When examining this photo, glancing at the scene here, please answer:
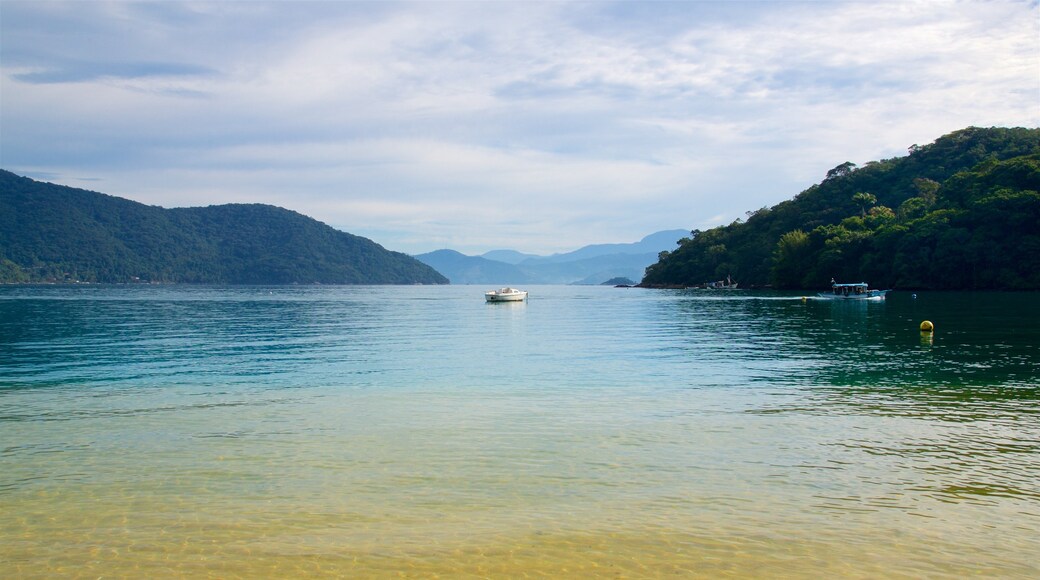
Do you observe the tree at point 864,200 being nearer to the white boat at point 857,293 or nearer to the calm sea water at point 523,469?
the white boat at point 857,293

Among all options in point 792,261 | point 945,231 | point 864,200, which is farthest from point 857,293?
point 864,200

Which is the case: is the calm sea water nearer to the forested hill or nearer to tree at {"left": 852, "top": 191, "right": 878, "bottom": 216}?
the forested hill

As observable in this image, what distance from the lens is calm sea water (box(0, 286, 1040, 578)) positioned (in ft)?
36.4

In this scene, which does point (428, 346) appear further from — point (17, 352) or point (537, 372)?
point (17, 352)

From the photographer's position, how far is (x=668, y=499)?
13742 millimetres

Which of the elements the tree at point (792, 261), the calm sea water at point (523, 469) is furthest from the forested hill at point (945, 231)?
the calm sea water at point (523, 469)

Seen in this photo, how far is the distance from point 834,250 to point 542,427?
15520 cm

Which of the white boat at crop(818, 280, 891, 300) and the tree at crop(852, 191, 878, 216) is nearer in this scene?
the white boat at crop(818, 280, 891, 300)

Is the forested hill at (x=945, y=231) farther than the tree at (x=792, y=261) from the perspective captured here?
No

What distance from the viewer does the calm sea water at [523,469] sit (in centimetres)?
1110

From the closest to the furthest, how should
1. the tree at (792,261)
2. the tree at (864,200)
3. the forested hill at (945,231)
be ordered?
the forested hill at (945,231) < the tree at (792,261) < the tree at (864,200)

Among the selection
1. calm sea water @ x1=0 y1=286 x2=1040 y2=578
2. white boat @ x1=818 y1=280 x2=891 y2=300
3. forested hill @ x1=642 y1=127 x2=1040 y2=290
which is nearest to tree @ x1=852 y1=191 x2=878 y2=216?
forested hill @ x1=642 y1=127 x2=1040 y2=290

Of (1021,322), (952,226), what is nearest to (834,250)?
(952,226)

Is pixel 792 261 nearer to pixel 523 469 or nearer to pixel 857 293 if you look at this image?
pixel 857 293
